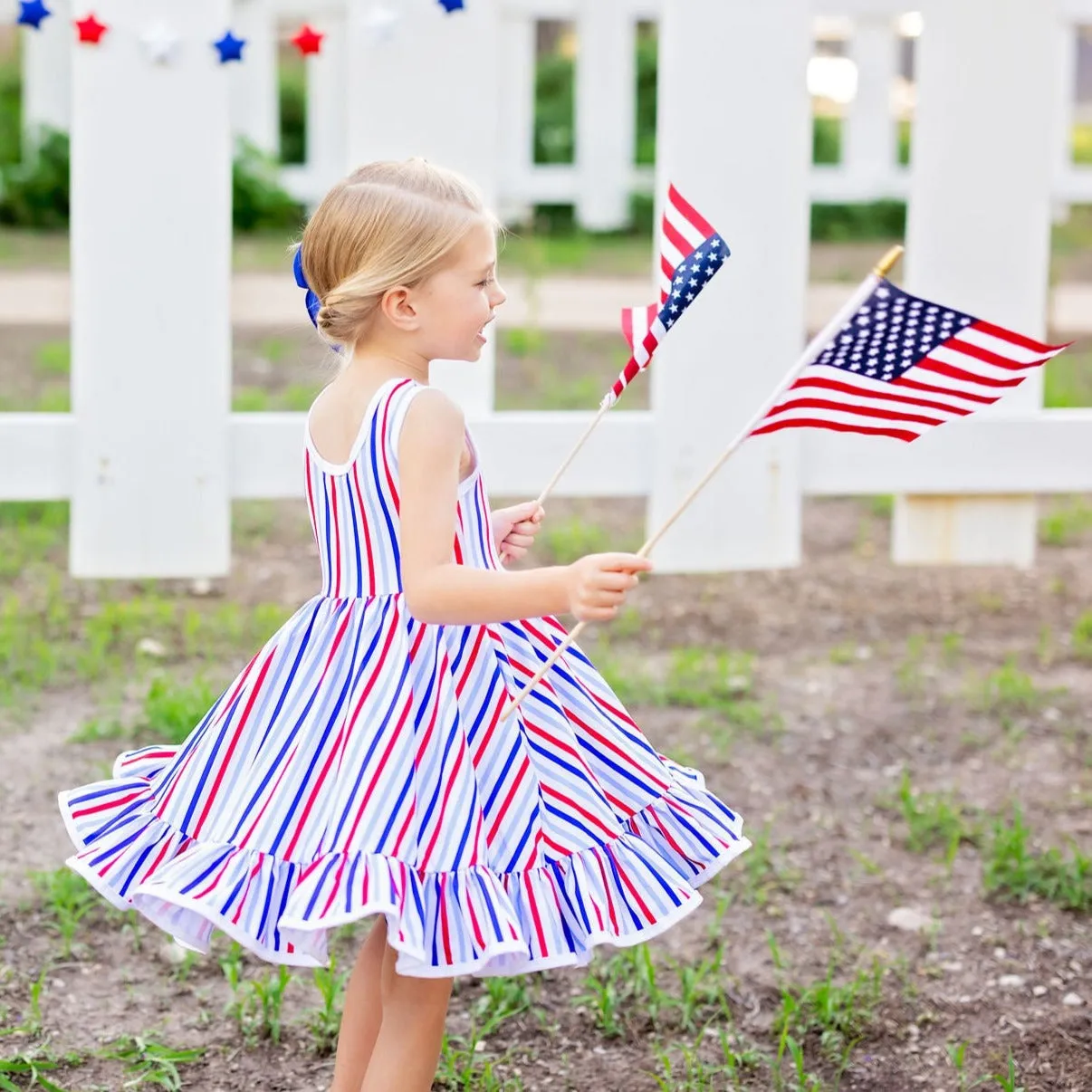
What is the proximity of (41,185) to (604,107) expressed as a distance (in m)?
2.82

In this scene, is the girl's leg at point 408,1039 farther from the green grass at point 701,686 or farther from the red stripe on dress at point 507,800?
the green grass at point 701,686

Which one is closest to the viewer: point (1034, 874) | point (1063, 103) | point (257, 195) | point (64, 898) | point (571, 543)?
point (64, 898)

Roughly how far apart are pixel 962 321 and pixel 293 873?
0.92 metres

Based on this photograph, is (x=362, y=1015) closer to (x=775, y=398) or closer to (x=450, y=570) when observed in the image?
(x=450, y=570)

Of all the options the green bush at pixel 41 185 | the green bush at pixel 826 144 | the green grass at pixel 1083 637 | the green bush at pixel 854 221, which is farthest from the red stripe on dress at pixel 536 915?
the green bush at pixel 826 144

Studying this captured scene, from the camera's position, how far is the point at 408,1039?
77.0 inches

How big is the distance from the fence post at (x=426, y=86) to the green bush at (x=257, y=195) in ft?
16.7

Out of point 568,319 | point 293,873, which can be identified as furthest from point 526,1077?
point 568,319

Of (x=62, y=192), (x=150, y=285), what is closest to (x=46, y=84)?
(x=62, y=192)

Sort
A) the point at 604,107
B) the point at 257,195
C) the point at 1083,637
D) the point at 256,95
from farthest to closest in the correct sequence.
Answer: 1. the point at 256,95
2. the point at 257,195
3. the point at 604,107
4. the point at 1083,637

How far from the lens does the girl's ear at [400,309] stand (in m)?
1.94

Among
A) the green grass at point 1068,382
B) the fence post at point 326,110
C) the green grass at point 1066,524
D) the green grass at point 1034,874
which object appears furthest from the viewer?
the fence post at point 326,110

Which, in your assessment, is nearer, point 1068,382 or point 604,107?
point 1068,382

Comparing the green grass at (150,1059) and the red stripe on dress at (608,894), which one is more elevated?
the red stripe on dress at (608,894)
